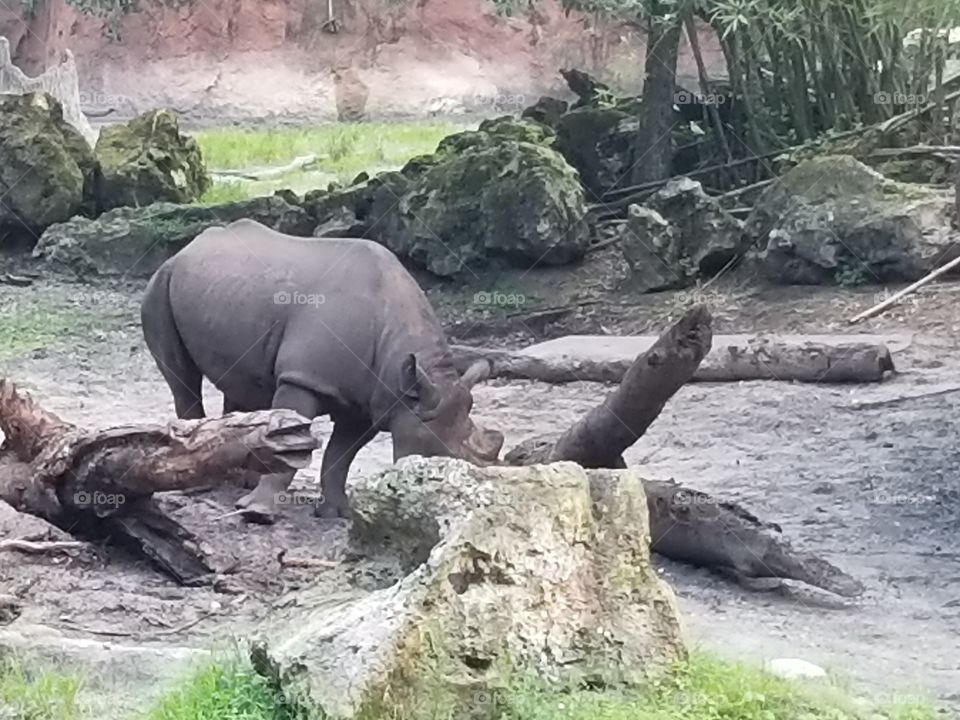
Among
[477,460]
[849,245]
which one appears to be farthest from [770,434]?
[849,245]

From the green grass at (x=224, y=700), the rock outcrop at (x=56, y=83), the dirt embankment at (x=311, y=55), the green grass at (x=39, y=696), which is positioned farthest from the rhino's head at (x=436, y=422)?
the rock outcrop at (x=56, y=83)

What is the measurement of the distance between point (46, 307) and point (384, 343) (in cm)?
596

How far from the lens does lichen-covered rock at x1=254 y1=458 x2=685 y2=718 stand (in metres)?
3.46

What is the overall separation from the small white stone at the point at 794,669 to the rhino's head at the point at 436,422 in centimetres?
217

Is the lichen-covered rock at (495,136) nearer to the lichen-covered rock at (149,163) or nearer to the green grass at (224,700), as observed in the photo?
the lichen-covered rock at (149,163)

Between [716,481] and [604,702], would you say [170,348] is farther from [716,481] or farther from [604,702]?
[604,702]

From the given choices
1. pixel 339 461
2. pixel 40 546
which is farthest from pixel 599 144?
pixel 40 546

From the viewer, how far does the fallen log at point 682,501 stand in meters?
5.54

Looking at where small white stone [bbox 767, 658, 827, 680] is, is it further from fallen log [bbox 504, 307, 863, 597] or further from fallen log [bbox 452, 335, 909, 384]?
fallen log [bbox 452, 335, 909, 384]

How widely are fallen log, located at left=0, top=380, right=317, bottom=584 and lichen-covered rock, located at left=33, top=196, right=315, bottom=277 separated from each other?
267 inches

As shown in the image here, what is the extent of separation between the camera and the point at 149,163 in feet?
46.0

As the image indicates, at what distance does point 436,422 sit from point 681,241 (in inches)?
229

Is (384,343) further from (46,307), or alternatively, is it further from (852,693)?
(46,307)

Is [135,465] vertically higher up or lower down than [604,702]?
higher up
